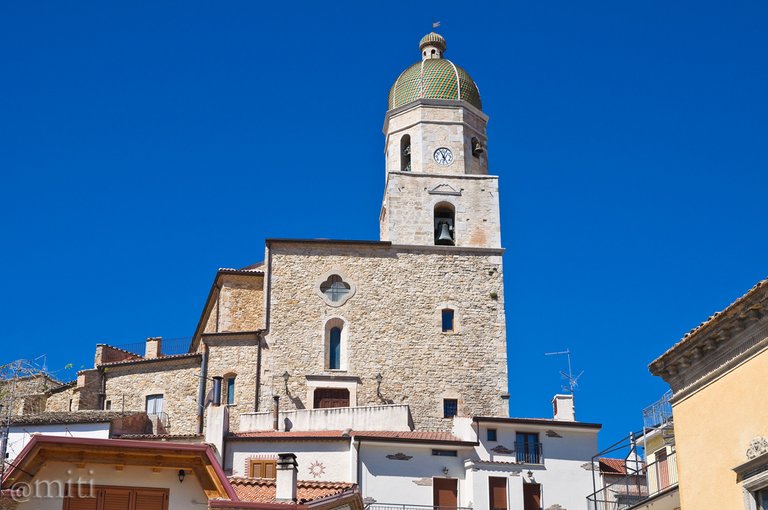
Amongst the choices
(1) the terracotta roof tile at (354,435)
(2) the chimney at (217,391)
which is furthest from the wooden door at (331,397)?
(1) the terracotta roof tile at (354,435)

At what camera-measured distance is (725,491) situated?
20328 mm

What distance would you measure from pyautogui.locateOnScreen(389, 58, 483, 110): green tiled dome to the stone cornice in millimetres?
31929

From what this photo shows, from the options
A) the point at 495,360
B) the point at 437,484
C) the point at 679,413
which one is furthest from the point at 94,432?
the point at 679,413

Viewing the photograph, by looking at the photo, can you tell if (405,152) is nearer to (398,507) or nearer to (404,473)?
(404,473)

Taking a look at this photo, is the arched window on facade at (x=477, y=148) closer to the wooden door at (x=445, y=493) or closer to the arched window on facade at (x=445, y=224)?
the arched window on facade at (x=445, y=224)

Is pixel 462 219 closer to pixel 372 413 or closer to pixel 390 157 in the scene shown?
pixel 390 157

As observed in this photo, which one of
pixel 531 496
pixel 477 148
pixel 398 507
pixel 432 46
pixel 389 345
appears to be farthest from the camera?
pixel 432 46

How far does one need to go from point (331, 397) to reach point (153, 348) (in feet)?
35.3

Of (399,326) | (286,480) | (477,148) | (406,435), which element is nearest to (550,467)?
(406,435)

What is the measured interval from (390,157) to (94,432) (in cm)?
1882

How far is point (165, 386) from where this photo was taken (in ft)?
158

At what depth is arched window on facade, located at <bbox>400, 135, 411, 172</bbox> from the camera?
52.9m

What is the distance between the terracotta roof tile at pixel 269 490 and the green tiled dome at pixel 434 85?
29.8 m

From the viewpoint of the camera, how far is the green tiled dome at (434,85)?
175ft
